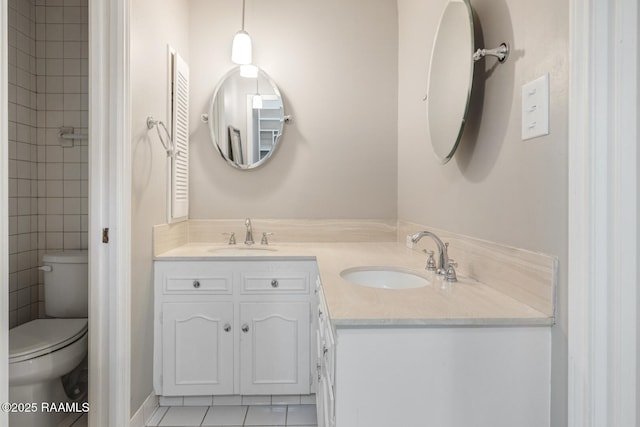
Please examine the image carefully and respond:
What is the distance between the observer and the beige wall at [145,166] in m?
1.64

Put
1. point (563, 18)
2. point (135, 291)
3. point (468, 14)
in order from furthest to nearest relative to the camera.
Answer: point (135, 291), point (468, 14), point (563, 18)

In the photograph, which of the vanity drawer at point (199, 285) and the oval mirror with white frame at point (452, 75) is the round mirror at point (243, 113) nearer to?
the vanity drawer at point (199, 285)

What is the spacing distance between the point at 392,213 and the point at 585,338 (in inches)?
66.6

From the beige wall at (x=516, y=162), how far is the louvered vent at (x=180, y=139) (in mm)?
1434

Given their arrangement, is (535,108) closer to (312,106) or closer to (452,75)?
(452,75)

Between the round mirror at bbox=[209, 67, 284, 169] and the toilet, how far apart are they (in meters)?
1.05

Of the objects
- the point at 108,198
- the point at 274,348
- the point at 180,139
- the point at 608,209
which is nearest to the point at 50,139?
the point at 180,139

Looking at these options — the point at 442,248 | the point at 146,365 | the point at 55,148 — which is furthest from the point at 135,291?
the point at 442,248

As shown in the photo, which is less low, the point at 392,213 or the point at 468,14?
the point at 468,14

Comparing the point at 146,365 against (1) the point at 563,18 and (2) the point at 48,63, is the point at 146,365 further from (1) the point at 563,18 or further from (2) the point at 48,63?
(1) the point at 563,18

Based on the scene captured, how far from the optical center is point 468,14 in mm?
1238

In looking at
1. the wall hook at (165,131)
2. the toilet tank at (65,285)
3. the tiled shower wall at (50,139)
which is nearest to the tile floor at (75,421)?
the toilet tank at (65,285)

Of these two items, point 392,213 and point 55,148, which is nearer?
point 55,148

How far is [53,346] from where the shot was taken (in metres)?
1.58
